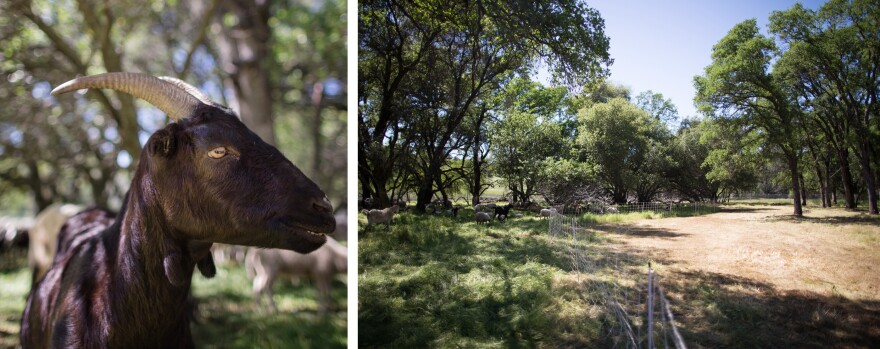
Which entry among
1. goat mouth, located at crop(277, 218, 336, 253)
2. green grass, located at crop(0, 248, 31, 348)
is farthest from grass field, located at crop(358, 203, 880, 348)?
green grass, located at crop(0, 248, 31, 348)

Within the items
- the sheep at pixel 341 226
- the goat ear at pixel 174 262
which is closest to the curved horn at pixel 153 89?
the goat ear at pixel 174 262

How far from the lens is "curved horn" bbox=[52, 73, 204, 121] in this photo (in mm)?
1427

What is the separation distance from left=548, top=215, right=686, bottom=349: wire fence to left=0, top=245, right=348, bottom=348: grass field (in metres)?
1.26

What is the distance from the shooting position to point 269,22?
2.25m

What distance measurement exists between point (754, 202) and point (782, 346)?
591 millimetres

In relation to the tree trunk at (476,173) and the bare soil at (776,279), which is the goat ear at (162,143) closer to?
the tree trunk at (476,173)

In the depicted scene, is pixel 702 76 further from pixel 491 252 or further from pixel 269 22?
pixel 269 22

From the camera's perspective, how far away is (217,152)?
1.38m

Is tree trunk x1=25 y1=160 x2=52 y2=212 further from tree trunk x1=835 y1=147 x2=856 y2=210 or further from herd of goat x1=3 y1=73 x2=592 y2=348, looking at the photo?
tree trunk x1=835 y1=147 x2=856 y2=210

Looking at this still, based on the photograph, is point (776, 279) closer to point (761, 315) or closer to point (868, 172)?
point (761, 315)

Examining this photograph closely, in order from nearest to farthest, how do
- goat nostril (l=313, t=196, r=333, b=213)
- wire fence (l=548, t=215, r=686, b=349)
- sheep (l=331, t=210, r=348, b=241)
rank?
goat nostril (l=313, t=196, r=333, b=213) → wire fence (l=548, t=215, r=686, b=349) → sheep (l=331, t=210, r=348, b=241)

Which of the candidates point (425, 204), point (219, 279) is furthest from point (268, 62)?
point (425, 204)

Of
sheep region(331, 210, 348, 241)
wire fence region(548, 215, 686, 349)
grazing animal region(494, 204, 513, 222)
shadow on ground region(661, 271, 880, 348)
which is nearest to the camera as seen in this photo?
shadow on ground region(661, 271, 880, 348)

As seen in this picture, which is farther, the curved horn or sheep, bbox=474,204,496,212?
sheep, bbox=474,204,496,212
